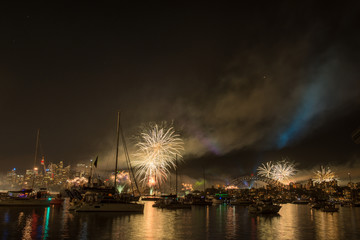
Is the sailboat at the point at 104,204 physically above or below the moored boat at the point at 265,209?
above

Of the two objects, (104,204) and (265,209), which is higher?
(104,204)

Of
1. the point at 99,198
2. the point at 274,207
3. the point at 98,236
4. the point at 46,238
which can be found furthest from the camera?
the point at 274,207

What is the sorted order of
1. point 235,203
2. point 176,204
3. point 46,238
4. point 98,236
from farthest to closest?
point 235,203, point 176,204, point 98,236, point 46,238

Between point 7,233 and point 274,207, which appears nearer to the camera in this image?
point 7,233

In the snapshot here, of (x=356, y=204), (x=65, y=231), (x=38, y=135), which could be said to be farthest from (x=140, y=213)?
(x=356, y=204)

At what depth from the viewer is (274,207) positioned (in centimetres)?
6369

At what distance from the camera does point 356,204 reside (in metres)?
122

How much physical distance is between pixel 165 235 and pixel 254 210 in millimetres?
44070

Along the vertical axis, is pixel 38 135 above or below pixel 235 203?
above

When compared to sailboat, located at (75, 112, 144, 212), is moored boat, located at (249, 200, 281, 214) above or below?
below

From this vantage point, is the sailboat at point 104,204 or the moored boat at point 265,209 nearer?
the sailboat at point 104,204

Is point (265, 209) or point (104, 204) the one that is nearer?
point (104, 204)

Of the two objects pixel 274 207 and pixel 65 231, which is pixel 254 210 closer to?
pixel 274 207

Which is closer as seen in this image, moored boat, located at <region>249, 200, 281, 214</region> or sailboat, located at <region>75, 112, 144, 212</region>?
sailboat, located at <region>75, 112, 144, 212</region>
